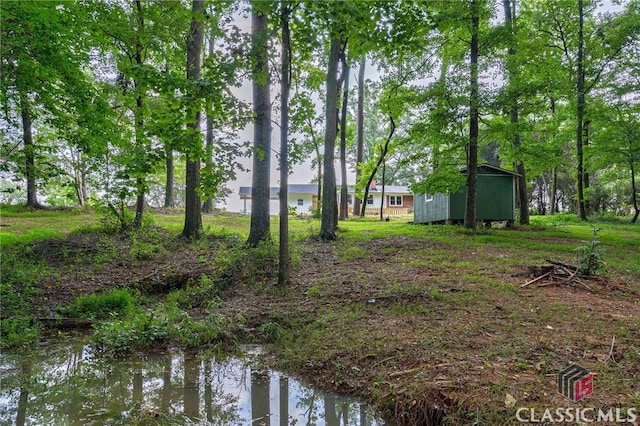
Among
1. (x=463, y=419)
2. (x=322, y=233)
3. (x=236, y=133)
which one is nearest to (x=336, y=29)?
(x=236, y=133)

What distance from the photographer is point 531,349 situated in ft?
9.93

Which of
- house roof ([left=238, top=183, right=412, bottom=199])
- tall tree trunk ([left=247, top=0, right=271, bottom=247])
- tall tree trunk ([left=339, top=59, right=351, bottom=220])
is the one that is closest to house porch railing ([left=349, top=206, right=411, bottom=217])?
house roof ([left=238, top=183, right=412, bottom=199])

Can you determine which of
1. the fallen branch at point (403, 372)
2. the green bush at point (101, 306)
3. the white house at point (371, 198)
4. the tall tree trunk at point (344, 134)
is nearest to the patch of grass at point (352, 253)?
the green bush at point (101, 306)

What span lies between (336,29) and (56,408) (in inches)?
173

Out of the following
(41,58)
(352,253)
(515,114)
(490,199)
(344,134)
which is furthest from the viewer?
(344,134)

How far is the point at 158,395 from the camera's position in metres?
2.86

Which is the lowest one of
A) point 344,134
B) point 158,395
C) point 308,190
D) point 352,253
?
point 158,395

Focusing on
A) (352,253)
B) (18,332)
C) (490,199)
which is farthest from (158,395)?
(490,199)

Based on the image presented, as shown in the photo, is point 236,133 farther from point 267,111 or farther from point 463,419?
point 463,419

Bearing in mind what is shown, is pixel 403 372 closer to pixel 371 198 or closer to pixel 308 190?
pixel 308 190

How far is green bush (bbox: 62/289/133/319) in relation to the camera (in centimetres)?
488

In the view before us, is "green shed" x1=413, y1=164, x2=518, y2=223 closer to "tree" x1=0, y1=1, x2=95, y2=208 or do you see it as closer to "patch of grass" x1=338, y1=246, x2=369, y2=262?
"patch of grass" x1=338, y1=246, x2=369, y2=262

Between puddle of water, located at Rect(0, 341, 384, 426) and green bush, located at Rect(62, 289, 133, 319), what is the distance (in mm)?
1223

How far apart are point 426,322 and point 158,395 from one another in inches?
→ 107
